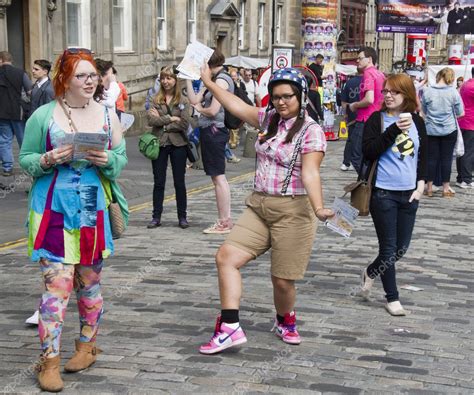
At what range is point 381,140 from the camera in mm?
6273

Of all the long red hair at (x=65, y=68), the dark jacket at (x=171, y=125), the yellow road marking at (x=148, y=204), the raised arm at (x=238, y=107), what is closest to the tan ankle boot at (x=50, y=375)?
the long red hair at (x=65, y=68)

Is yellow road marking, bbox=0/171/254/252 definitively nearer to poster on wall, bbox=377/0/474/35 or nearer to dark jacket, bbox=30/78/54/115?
dark jacket, bbox=30/78/54/115

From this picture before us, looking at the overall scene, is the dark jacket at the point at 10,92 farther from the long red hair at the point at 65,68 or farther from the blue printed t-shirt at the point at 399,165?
the long red hair at the point at 65,68

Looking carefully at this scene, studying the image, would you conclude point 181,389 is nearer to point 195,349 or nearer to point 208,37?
point 195,349

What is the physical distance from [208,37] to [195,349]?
26865 millimetres

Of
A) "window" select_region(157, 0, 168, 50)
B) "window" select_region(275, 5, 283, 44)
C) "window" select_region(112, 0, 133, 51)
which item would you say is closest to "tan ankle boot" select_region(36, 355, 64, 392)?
"window" select_region(112, 0, 133, 51)

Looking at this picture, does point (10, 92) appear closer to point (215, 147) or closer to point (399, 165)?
point (215, 147)

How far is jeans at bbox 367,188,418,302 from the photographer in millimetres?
6336

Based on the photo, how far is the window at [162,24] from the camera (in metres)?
27.8

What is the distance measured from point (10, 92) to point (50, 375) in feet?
29.4

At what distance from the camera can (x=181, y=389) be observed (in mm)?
4773

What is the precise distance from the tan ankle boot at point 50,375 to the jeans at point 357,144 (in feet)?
29.5

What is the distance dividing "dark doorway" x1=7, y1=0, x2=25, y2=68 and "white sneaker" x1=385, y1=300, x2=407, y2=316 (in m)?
16.2

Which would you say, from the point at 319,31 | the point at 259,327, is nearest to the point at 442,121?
the point at 259,327
